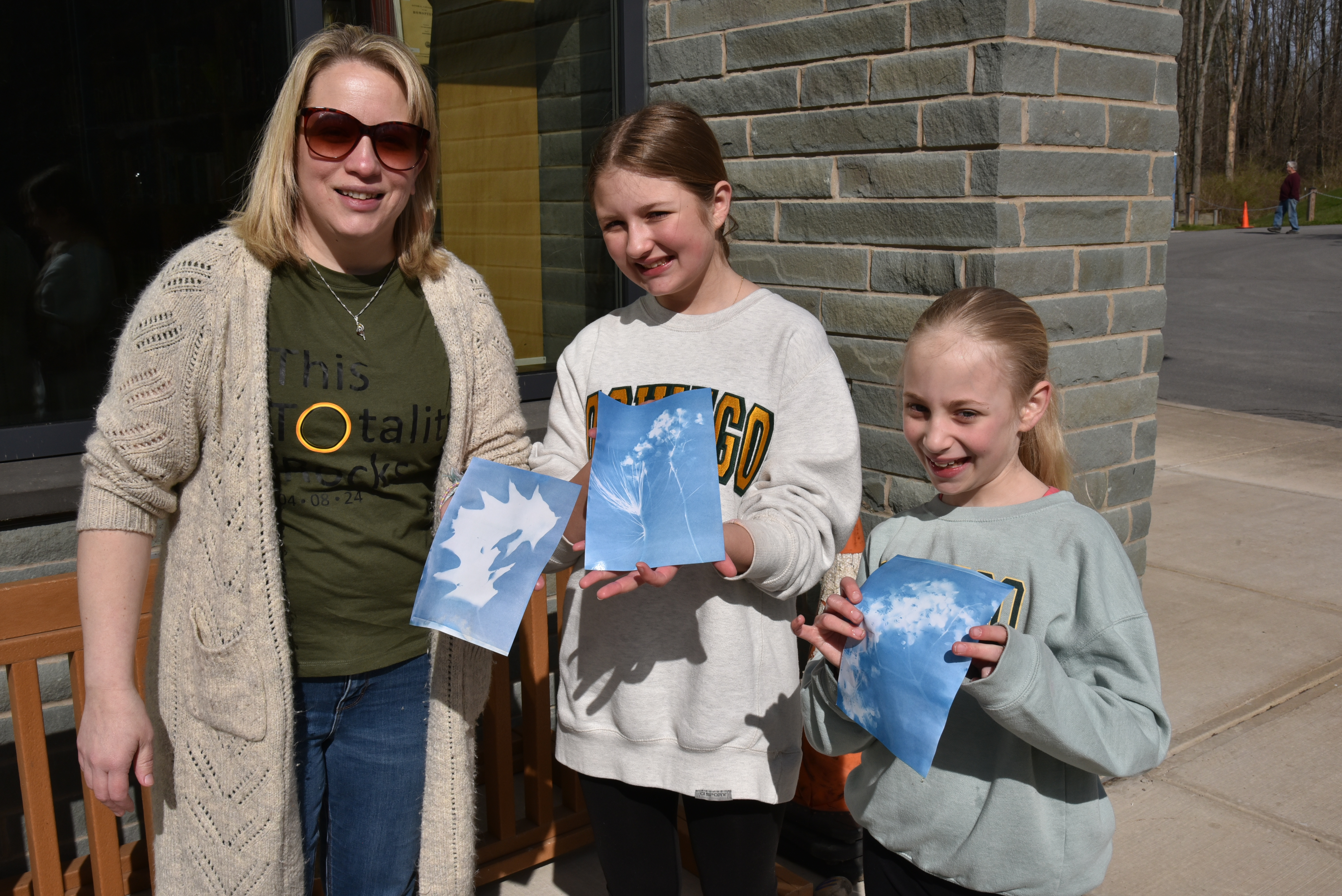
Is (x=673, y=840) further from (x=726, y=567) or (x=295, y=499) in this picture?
(x=295, y=499)

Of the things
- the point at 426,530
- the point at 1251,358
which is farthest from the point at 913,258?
the point at 1251,358

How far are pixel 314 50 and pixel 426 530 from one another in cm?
89

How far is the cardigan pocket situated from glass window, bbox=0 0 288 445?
1.69 meters

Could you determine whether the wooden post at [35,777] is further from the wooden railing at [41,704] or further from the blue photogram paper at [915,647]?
the blue photogram paper at [915,647]

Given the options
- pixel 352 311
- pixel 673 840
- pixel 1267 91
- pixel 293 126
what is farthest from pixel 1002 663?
pixel 1267 91

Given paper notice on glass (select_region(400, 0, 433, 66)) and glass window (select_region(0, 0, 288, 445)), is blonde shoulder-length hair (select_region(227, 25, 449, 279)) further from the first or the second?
paper notice on glass (select_region(400, 0, 433, 66))

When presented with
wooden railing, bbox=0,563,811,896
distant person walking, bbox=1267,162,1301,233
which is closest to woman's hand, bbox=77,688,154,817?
wooden railing, bbox=0,563,811,896

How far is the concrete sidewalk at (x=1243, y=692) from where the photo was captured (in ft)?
10.2

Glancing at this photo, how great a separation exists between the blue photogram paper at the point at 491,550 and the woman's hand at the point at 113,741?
18.4 inches

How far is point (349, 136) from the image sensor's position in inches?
74.6

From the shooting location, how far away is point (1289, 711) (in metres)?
4.00

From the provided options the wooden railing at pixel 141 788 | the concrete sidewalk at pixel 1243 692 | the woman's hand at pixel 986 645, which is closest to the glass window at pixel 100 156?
the wooden railing at pixel 141 788

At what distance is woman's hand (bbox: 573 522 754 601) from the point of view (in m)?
1.74

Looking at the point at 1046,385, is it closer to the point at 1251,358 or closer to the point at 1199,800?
the point at 1199,800
